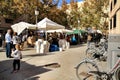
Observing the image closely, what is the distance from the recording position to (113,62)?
8469 millimetres

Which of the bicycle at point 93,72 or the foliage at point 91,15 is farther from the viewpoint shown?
the foliage at point 91,15

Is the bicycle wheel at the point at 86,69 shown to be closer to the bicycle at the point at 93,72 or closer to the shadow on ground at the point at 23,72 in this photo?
the bicycle at the point at 93,72

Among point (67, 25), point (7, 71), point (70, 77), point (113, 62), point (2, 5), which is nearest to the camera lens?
point (113, 62)

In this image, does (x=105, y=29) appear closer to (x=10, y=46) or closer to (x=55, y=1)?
(x=55, y=1)

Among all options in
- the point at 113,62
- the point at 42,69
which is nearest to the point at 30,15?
the point at 42,69

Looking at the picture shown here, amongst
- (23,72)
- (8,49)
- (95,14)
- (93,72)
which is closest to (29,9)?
(95,14)

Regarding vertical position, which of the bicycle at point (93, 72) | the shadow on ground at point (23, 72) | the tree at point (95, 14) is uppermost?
the tree at point (95, 14)

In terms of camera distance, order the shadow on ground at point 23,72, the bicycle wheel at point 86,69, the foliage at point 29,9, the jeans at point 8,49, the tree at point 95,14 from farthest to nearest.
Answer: the tree at point 95,14 → the foliage at point 29,9 → the jeans at point 8,49 → the shadow on ground at point 23,72 → the bicycle wheel at point 86,69

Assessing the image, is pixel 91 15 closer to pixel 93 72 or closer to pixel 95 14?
pixel 95 14

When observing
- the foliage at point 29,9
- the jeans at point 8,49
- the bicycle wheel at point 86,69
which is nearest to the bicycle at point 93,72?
the bicycle wheel at point 86,69

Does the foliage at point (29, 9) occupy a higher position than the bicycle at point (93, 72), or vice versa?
the foliage at point (29, 9)

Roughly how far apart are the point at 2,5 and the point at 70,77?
3341cm

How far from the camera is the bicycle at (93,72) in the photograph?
26.2 ft

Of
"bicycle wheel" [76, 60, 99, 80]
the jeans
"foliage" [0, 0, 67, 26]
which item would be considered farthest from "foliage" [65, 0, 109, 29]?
"bicycle wheel" [76, 60, 99, 80]
